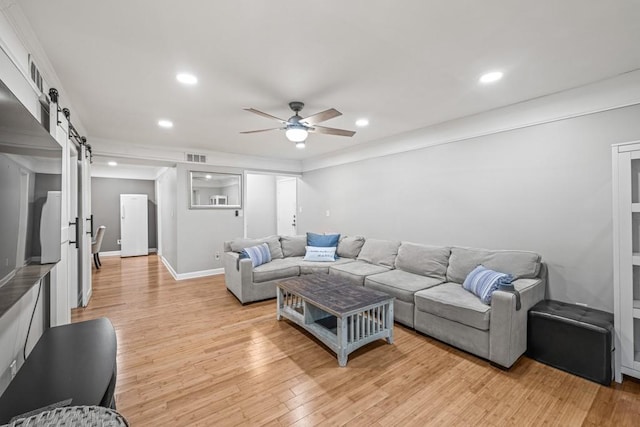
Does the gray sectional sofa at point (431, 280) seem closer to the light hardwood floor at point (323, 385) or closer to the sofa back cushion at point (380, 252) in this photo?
the sofa back cushion at point (380, 252)

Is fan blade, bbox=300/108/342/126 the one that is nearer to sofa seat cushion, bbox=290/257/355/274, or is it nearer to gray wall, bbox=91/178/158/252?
sofa seat cushion, bbox=290/257/355/274

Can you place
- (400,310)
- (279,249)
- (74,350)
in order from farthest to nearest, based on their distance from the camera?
1. (279,249)
2. (400,310)
3. (74,350)

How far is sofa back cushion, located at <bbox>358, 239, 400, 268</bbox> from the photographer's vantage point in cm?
402

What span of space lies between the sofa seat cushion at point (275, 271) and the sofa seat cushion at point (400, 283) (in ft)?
3.92

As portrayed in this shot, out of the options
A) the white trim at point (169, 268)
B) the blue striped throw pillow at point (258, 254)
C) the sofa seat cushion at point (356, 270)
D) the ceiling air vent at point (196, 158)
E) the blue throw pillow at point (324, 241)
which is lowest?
the white trim at point (169, 268)

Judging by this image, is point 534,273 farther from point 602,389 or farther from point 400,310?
point 400,310

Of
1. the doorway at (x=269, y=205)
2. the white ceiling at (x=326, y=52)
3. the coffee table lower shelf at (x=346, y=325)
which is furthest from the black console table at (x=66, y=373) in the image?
the doorway at (x=269, y=205)

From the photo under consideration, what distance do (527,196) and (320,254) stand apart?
2870 millimetres

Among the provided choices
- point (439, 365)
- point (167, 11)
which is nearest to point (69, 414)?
point (167, 11)

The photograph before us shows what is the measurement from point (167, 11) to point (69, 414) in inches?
77.3

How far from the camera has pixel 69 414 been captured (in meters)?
0.81

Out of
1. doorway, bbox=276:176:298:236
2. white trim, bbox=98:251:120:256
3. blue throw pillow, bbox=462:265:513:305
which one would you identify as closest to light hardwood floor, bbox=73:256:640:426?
blue throw pillow, bbox=462:265:513:305

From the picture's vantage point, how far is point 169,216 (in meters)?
6.12

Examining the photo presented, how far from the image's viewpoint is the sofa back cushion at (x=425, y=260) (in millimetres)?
3436
